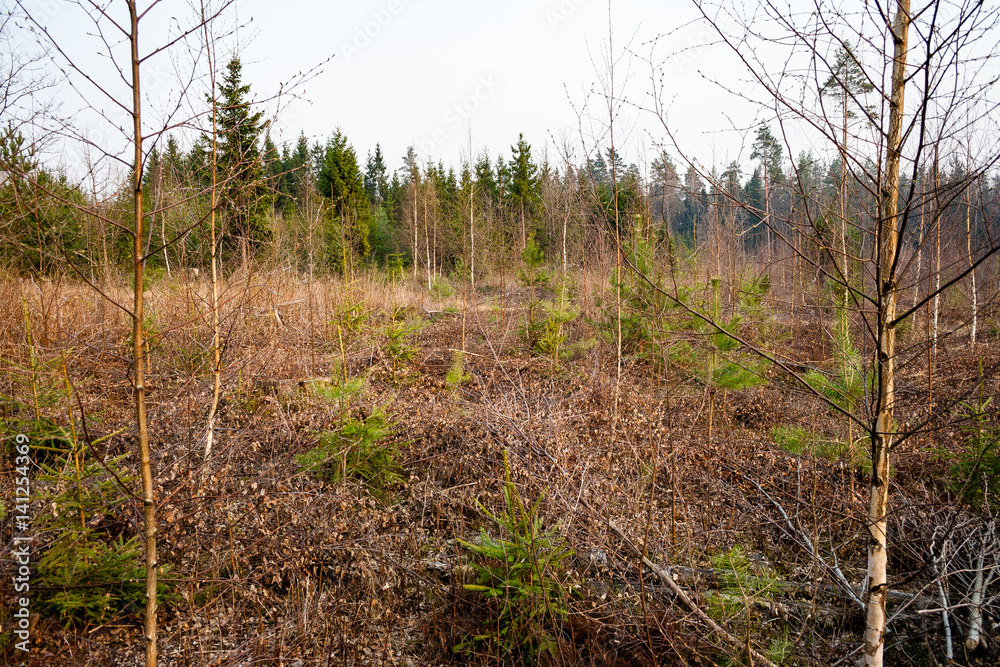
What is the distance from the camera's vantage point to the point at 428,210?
21.2 metres

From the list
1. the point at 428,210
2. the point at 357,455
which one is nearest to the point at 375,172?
the point at 428,210

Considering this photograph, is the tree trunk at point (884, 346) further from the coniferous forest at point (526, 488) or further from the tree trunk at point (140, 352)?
the tree trunk at point (140, 352)

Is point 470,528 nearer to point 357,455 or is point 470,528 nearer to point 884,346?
point 357,455

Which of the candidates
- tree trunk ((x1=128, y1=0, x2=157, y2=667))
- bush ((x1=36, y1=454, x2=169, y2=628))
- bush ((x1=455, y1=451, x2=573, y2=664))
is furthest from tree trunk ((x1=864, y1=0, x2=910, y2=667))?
bush ((x1=36, y1=454, x2=169, y2=628))

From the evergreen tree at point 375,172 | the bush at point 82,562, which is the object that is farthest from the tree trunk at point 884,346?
the evergreen tree at point 375,172

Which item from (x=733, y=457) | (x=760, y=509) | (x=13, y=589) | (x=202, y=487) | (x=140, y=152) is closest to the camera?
(x=140, y=152)

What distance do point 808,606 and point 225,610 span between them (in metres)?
3.40

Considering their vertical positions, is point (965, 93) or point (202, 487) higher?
point (965, 93)

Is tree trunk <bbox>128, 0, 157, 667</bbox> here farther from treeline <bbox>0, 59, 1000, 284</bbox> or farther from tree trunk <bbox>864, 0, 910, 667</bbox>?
tree trunk <bbox>864, 0, 910, 667</bbox>

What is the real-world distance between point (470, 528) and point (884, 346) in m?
3.11

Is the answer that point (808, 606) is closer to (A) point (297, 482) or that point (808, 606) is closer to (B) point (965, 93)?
(B) point (965, 93)

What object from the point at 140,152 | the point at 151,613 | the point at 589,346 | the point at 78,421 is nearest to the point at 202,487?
the point at 78,421

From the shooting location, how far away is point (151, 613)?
1581 millimetres

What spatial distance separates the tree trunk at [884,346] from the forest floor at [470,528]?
12 cm
